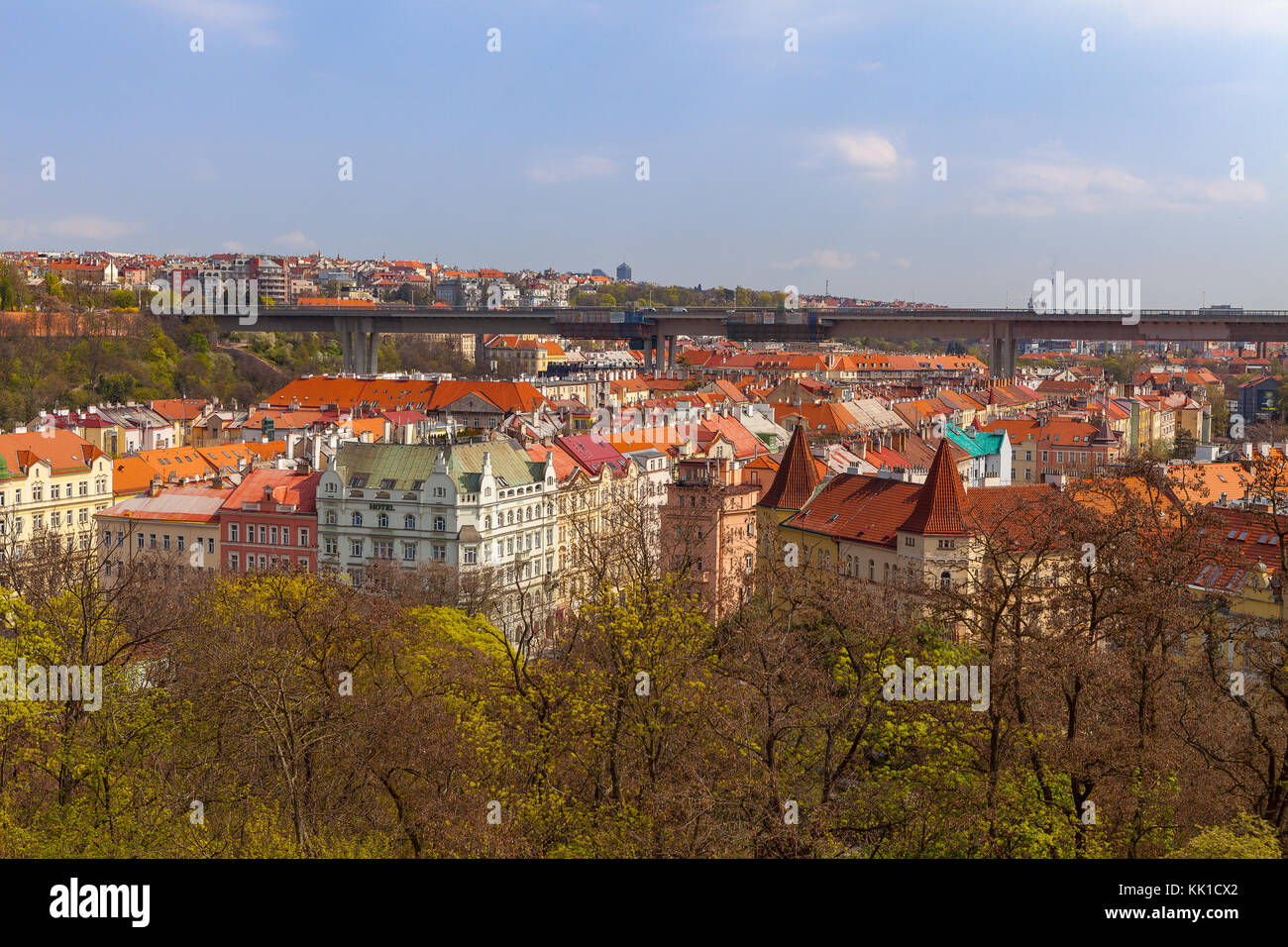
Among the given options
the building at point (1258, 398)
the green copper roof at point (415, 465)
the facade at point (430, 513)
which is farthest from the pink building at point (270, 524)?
the building at point (1258, 398)

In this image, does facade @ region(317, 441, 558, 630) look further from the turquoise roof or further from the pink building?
the turquoise roof

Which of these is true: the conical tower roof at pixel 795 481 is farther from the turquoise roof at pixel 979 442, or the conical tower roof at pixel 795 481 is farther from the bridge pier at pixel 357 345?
the bridge pier at pixel 357 345

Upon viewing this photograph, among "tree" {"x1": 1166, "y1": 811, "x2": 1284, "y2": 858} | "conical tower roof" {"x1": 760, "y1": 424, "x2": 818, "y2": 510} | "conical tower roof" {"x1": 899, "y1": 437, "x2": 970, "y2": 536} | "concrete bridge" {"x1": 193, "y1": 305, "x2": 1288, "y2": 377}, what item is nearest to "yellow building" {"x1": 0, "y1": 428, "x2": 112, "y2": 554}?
"conical tower roof" {"x1": 760, "y1": 424, "x2": 818, "y2": 510}

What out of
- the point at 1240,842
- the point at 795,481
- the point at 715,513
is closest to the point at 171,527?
the point at 715,513

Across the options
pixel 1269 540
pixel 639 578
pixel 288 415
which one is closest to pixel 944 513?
pixel 1269 540

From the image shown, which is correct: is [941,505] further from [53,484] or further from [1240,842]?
[53,484]
